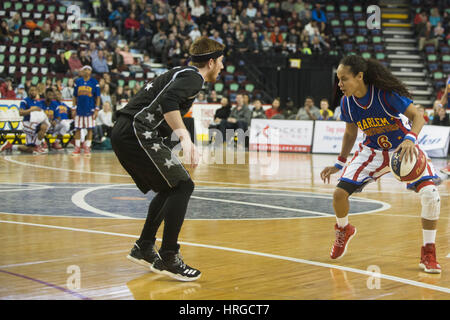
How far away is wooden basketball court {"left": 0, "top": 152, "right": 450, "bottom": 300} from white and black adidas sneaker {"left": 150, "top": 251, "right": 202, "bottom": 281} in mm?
56

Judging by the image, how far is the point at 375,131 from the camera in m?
5.54

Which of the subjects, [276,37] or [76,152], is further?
[276,37]

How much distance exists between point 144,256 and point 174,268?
0.40 meters

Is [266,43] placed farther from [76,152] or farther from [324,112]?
[76,152]

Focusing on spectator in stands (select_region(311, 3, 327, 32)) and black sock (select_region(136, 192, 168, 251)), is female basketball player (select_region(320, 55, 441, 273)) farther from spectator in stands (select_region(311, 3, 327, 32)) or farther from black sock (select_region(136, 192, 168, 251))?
spectator in stands (select_region(311, 3, 327, 32))

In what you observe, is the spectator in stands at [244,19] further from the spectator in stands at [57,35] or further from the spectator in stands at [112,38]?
the spectator in stands at [57,35]

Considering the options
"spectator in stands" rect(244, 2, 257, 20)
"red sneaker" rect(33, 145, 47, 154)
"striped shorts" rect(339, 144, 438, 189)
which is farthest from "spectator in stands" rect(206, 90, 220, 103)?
"striped shorts" rect(339, 144, 438, 189)

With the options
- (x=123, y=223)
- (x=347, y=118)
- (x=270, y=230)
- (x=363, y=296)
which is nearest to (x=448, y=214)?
(x=270, y=230)

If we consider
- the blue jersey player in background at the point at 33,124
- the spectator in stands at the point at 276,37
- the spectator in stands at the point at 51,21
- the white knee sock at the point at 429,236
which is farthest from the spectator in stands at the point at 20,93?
the white knee sock at the point at 429,236

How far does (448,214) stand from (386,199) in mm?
1394

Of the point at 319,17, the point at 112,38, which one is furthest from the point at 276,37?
the point at 112,38

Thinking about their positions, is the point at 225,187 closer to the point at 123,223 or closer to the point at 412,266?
the point at 123,223

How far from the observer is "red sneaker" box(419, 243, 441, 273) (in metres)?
5.00

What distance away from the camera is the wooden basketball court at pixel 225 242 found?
4.41 meters
